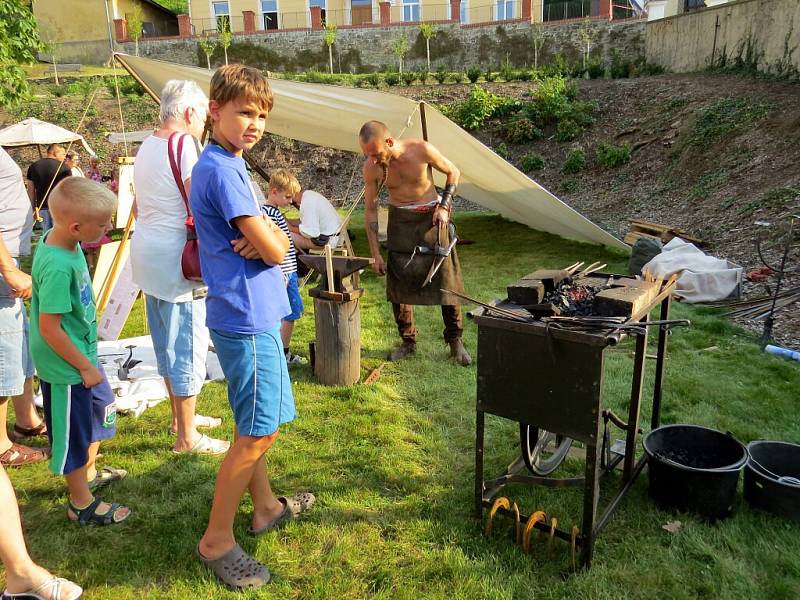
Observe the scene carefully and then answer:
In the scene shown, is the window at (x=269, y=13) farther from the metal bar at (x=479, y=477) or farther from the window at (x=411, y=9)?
the metal bar at (x=479, y=477)

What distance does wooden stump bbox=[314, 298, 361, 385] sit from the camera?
3906mm

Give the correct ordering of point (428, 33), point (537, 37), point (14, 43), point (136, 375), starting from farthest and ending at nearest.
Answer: point (428, 33)
point (537, 37)
point (14, 43)
point (136, 375)

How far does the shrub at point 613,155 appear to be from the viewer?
11859 mm

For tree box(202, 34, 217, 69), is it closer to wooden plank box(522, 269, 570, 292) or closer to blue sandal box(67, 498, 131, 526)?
blue sandal box(67, 498, 131, 526)

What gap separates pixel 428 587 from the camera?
2.13 meters

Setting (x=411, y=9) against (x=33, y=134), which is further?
(x=411, y=9)

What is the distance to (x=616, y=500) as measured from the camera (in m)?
2.44

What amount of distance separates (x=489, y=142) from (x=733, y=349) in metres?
11.3

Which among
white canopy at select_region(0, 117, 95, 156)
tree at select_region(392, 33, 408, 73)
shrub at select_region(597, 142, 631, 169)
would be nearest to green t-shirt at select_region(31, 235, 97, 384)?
white canopy at select_region(0, 117, 95, 156)

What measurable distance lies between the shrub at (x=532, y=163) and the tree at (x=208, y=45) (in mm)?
16070

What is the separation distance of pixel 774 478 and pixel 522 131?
42.6 ft

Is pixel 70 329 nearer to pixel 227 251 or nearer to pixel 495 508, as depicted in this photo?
pixel 227 251

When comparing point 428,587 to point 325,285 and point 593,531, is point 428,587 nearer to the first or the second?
point 593,531

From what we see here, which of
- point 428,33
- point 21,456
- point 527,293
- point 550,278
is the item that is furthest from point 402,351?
point 428,33
